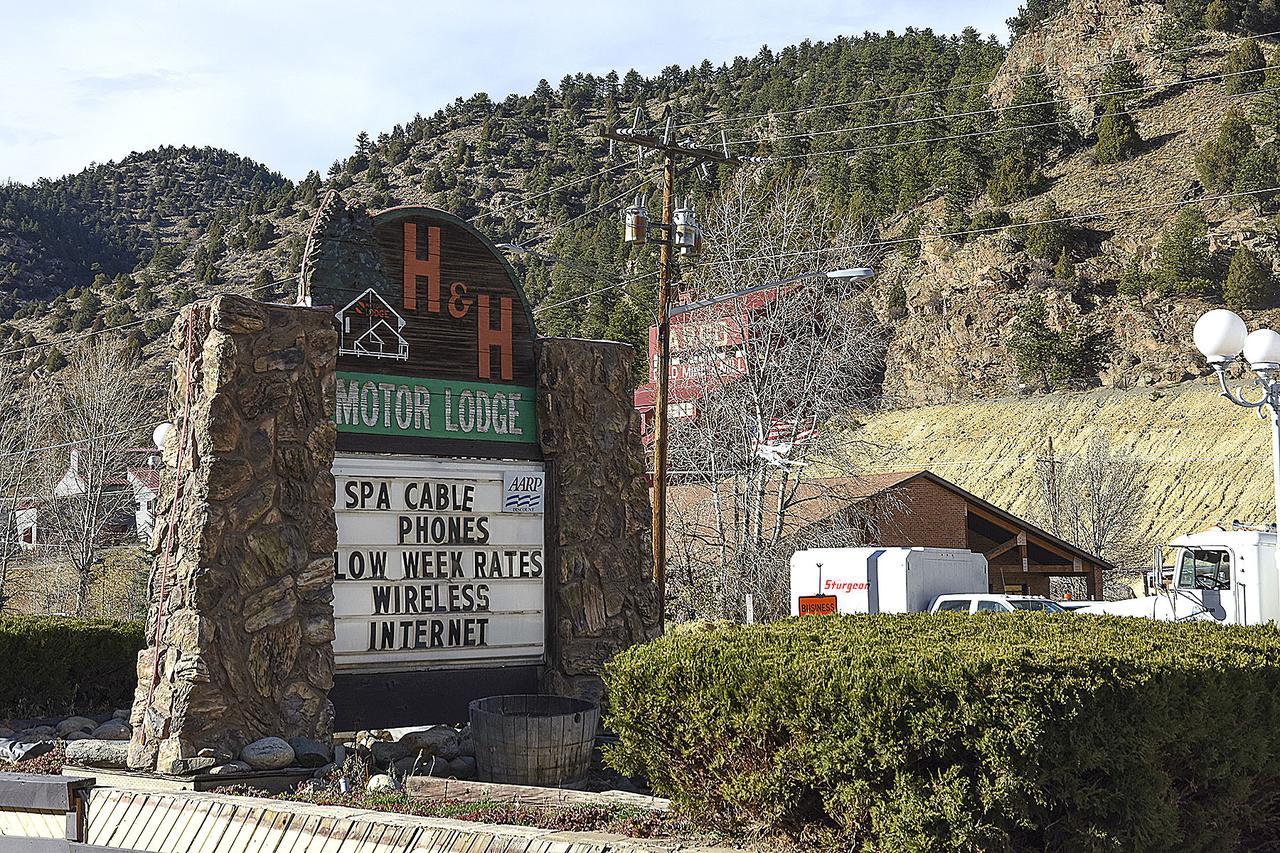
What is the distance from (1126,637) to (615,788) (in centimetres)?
423

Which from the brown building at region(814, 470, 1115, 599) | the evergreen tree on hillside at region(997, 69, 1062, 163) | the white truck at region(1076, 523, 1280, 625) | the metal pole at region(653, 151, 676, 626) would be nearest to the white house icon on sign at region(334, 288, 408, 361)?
the metal pole at region(653, 151, 676, 626)

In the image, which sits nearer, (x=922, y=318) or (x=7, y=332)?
(x=922, y=318)

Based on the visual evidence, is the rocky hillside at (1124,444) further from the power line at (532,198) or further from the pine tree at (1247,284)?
the power line at (532,198)

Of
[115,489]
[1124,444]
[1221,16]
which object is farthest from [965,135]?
[115,489]

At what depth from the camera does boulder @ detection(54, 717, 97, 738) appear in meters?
11.7

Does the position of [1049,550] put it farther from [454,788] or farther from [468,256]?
[454,788]

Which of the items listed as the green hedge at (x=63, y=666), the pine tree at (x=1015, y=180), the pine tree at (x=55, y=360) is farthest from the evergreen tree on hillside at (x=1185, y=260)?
the pine tree at (x=55, y=360)

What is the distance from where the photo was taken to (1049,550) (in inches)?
1526

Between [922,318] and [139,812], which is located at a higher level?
[922,318]

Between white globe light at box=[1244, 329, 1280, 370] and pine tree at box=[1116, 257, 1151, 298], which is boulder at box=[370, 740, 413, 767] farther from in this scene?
pine tree at box=[1116, 257, 1151, 298]

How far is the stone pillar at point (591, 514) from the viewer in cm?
1235

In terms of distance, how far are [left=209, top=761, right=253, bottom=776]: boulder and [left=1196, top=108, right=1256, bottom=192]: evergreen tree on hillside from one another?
69.3 metres

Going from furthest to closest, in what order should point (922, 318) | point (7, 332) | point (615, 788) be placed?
1. point (7, 332)
2. point (922, 318)
3. point (615, 788)

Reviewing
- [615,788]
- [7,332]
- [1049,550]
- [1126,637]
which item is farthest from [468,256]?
[7,332]
